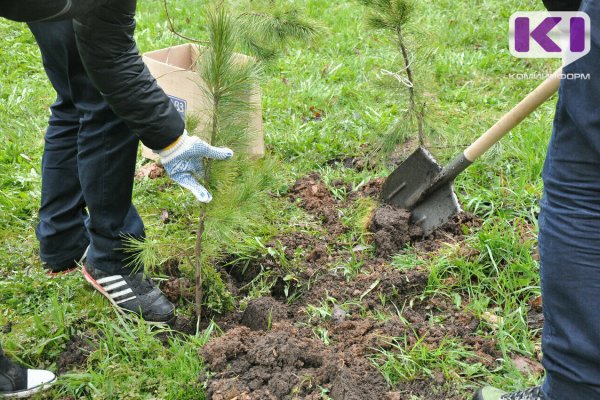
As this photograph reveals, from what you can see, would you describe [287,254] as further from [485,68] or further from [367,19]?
[485,68]

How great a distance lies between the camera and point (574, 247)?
5.64 ft

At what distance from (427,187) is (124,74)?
63.8 inches

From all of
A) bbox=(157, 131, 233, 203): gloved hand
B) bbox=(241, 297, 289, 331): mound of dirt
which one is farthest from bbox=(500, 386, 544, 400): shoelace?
bbox=(157, 131, 233, 203): gloved hand

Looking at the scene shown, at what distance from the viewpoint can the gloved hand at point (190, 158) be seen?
7.53 feet

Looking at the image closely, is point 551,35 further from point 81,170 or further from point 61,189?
point 61,189

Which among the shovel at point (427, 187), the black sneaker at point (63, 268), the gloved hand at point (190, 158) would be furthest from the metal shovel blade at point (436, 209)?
the black sneaker at point (63, 268)

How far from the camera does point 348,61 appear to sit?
5.14 meters

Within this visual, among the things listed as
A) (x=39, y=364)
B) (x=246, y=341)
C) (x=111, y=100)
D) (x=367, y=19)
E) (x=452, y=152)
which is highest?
(x=367, y=19)

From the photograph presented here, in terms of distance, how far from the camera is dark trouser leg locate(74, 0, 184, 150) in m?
2.08

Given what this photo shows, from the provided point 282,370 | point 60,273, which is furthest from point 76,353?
point 282,370

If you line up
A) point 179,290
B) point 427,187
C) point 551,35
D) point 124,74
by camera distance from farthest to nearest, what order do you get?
point 551,35
point 427,187
point 179,290
point 124,74

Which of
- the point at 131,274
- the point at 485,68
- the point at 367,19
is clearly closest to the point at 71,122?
the point at 131,274

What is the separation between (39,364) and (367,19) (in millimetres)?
2196

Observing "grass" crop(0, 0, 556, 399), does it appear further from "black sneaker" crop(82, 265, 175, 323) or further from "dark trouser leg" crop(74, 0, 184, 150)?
"dark trouser leg" crop(74, 0, 184, 150)
